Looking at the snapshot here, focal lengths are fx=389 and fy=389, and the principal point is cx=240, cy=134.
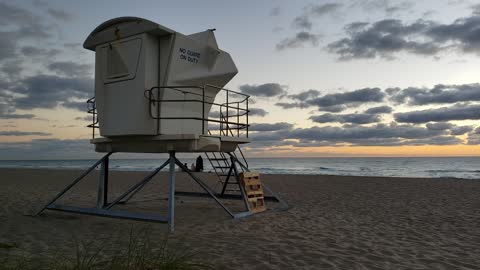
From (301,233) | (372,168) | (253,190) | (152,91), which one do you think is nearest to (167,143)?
(152,91)

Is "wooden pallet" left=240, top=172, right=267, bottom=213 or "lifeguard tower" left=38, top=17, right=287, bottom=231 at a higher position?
"lifeguard tower" left=38, top=17, right=287, bottom=231

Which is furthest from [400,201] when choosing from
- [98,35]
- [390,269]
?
[98,35]

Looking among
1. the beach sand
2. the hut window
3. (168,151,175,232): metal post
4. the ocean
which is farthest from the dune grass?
the ocean

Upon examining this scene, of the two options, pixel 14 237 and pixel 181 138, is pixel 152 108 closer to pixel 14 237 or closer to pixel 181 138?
pixel 181 138

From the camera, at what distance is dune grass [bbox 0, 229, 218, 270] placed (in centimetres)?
497

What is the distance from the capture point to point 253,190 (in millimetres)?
11578

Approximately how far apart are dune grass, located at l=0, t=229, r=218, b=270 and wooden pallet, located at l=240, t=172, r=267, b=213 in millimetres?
3644

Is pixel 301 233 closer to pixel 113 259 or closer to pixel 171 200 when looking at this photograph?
pixel 171 200

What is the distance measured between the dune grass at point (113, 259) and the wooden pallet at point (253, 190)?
3644mm

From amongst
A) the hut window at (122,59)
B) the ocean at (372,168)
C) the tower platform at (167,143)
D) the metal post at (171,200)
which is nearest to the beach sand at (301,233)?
the metal post at (171,200)

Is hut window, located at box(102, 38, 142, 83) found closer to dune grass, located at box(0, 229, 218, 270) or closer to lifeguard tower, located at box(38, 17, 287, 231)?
lifeguard tower, located at box(38, 17, 287, 231)

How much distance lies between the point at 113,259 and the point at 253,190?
694cm

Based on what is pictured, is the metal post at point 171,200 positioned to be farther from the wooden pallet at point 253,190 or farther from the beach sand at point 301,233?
the wooden pallet at point 253,190

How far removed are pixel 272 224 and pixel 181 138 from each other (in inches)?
129
